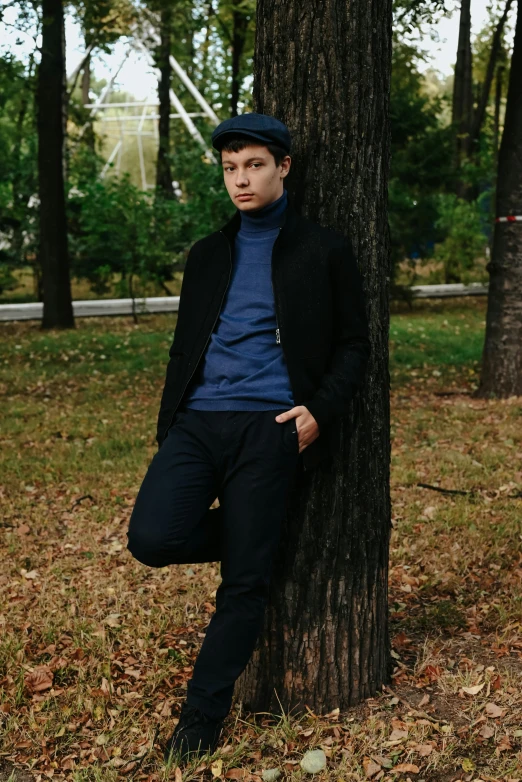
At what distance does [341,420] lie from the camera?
359 centimetres

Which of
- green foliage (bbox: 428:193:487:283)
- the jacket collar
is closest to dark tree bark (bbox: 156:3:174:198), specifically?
green foliage (bbox: 428:193:487:283)

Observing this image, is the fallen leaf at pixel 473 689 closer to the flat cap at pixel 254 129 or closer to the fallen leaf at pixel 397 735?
the fallen leaf at pixel 397 735

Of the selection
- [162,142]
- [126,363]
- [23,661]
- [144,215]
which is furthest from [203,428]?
[162,142]

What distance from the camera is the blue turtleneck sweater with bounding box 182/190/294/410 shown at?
3273mm

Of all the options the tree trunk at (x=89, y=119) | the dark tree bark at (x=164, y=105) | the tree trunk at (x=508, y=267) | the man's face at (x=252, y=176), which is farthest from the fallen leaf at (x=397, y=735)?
the dark tree bark at (x=164, y=105)

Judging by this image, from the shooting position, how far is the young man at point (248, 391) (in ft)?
10.6

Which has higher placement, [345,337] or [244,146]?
[244,146]

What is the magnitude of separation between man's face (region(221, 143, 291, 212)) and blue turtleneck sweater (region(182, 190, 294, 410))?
72 mm

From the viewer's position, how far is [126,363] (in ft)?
43.7

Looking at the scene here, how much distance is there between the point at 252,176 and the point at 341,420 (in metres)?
1.02

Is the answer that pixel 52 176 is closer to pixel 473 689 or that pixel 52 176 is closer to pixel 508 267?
pixel 508 267

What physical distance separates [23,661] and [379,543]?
1780mm

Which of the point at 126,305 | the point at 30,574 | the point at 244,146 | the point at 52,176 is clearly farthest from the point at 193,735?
the point at 126,305

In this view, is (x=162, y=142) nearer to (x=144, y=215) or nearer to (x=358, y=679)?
(x=144, y=215)
